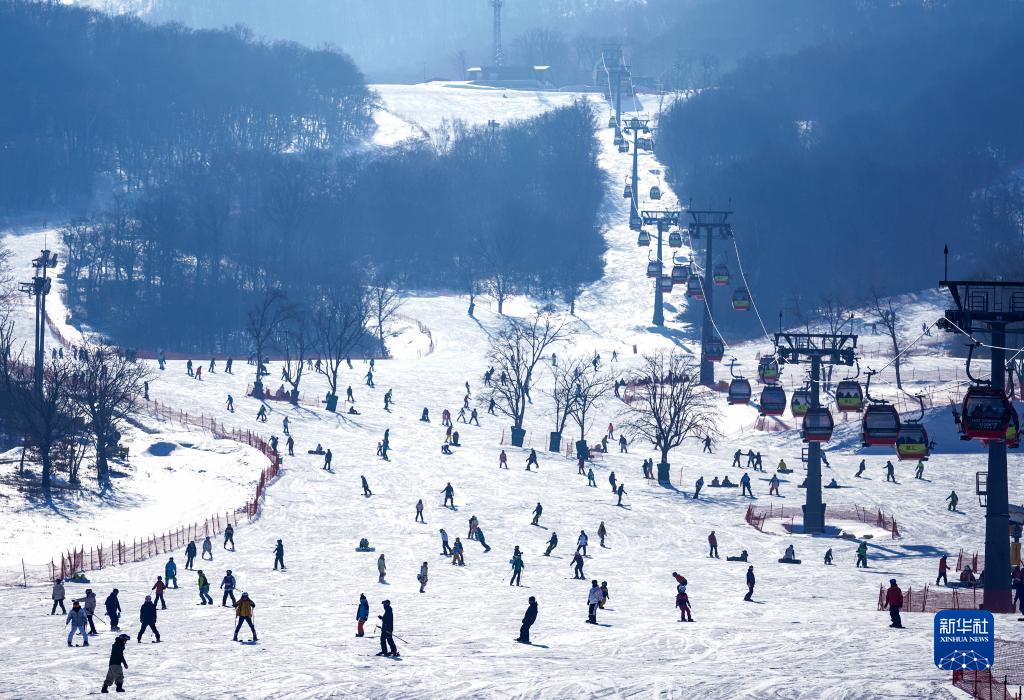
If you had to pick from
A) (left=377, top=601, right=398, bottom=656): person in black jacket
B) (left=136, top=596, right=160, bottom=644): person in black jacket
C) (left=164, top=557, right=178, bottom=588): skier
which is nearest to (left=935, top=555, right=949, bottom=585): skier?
(left=377, top=601, right=398, bottom=656): person in black jacket

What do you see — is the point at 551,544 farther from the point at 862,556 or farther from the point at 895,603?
the point at 895,603

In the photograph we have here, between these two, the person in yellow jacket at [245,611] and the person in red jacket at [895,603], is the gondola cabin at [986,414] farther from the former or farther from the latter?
the person in yellow jacket at [245,611]

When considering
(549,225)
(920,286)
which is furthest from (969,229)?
(549,225)

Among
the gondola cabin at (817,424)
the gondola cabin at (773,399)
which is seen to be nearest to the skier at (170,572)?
the gondola cabin at (817,424)

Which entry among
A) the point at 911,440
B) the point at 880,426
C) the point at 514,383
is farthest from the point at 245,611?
the point at 514,383

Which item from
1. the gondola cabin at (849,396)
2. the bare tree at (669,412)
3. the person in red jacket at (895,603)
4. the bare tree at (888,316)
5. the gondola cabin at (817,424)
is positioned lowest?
the person in red jacket at (895,603)

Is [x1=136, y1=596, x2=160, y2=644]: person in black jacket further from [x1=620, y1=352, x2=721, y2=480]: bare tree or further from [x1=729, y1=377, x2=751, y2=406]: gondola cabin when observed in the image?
[x1=729, y1=377, x2=751, y2=406]: gondola cabin

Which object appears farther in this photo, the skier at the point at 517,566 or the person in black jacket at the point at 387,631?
the skier at the point at 517,566
